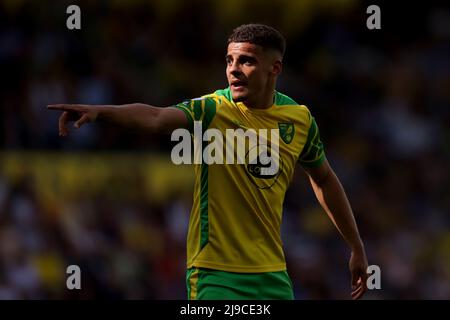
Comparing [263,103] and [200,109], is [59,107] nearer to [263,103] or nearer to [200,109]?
[200,109]

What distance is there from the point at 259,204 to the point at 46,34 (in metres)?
8.39

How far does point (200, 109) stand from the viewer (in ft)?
22.4

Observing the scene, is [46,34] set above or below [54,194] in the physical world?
above

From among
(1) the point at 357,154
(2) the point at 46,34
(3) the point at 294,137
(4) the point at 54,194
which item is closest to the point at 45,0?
(2) the point at 46,34

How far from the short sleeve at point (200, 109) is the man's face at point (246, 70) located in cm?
16

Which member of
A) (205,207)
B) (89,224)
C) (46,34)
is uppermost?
(46,34)

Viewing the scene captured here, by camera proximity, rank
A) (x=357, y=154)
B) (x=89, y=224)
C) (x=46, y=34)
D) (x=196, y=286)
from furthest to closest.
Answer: (x=357, y=154) < (x=46, y=34) < (x=89, y=224) < (x=196, y=286)

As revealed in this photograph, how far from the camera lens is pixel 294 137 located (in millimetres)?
7234

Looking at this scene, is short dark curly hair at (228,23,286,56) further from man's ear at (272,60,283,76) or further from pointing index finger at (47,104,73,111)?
pointing index finger at (47,104,73,111)

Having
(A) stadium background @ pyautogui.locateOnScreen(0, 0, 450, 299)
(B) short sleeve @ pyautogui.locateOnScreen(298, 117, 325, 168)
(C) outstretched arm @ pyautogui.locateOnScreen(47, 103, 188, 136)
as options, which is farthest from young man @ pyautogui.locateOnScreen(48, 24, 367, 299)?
(A) stadium background @ pyautogui.locateOnScreen(0, 0, 450, 299)

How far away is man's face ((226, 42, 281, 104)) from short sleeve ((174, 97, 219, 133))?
16 cm

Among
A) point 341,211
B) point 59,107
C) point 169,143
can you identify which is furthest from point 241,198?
point 169,143

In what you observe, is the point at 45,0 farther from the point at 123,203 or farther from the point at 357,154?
the point at 357,154

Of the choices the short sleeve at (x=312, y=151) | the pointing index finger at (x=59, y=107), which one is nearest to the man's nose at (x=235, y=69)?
the short sleeve at (x=312, y=151)
